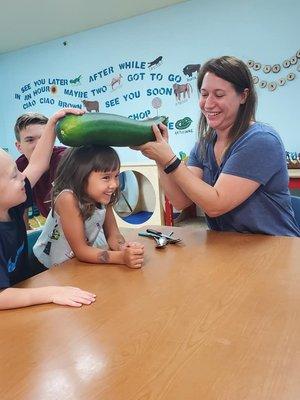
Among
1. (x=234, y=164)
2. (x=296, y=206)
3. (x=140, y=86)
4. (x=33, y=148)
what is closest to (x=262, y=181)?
(x=234, y=164)

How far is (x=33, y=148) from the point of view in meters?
1.57

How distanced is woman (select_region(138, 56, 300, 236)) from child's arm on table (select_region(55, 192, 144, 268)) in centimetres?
28

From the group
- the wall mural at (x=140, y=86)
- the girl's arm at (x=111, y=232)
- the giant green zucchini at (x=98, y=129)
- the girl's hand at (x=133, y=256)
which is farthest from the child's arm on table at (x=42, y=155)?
the wall mural at (x=140, y=86)

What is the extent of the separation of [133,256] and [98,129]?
355mm

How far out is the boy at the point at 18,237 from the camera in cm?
75

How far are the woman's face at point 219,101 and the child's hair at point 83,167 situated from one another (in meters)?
0.41

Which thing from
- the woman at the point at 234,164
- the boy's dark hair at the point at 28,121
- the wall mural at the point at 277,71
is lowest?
the woman at the point at 234,164

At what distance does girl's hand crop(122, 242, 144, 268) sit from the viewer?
37.0 inches

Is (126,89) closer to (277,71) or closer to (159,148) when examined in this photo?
(277,71)

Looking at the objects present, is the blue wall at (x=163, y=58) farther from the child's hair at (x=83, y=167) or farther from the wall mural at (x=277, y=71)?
the child's hair at (x=83, y=167)

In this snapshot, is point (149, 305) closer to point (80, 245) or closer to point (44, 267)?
point (80, 245)

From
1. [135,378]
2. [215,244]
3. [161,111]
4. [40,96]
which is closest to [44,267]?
[215,244]

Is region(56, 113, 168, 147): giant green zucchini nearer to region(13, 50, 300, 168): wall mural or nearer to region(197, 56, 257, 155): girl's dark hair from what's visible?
region(197, 56, 257, 155): girl's dark hair

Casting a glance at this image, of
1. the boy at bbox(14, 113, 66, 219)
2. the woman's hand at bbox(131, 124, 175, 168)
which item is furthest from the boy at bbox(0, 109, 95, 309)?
the boy at bbox(14, 113, 66, 219)
